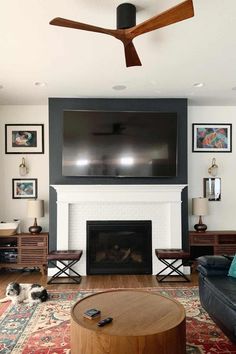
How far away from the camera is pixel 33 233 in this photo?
487cm

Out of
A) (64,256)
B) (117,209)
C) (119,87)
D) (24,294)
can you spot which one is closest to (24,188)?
(64,256)

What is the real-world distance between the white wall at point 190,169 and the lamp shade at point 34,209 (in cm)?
40

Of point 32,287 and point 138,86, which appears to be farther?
point 138,86

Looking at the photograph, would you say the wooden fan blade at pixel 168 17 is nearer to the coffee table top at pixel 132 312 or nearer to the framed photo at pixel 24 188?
the coffee table top at pixel 132 312

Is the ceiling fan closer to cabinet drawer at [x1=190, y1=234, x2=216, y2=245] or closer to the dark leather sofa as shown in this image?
the dark leather sofa

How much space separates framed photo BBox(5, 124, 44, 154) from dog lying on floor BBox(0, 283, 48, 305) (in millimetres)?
2427

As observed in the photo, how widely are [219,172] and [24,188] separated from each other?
3439 mm

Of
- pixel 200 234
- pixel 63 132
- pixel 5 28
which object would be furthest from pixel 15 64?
pixel 200 234

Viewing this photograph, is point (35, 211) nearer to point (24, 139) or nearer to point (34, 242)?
point (34, 242)

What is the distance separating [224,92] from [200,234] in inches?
88.7

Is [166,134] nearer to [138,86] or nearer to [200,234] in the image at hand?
[138,86]

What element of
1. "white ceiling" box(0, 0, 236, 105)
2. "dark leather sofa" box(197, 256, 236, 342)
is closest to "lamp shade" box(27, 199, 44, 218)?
"white ceiling" box(0, 0, 236, 105)

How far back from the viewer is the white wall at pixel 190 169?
17.3ft

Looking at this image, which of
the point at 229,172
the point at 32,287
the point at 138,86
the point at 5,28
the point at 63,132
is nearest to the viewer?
the point at 5,28
